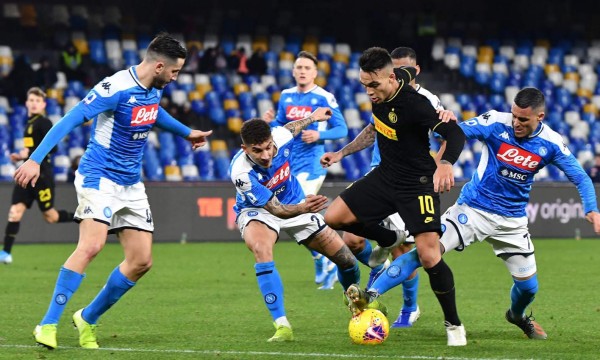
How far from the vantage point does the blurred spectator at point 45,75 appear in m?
22.4

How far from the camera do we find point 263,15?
28.0 meters

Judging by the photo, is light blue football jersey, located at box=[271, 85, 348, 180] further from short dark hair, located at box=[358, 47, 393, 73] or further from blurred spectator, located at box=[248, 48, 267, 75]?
blurred spectator, located at box=[248, 48, 267, 75]

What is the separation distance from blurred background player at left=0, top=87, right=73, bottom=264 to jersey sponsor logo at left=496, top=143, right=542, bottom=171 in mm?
7535

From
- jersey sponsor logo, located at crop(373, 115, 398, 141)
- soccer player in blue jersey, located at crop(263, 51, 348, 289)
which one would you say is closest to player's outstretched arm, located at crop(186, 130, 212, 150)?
jersey sponsor logo, located at crop(373, 115, 398, 141)

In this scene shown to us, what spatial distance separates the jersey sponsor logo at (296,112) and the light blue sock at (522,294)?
4.63 meters

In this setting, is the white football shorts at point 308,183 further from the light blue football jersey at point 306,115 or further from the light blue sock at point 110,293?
the light blue sock at point 110,293

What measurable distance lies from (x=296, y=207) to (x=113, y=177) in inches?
54.2

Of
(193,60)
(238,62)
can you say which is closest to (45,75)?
(193,60)

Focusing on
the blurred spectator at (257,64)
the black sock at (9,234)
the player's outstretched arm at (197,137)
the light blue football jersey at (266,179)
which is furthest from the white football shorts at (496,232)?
the blurred spectator at (257,64)

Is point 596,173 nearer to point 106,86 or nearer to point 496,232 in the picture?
point 496,232

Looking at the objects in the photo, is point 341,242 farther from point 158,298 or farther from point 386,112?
point 158,298

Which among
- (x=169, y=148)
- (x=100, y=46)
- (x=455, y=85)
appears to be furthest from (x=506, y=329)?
(x=455, y=85)

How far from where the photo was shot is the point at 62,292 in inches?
308

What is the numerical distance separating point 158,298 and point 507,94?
17.4 m
